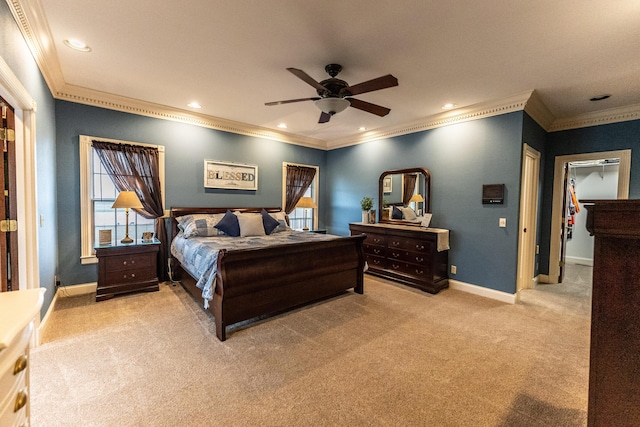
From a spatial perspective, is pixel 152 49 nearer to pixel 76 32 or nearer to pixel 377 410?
pixel 76 32

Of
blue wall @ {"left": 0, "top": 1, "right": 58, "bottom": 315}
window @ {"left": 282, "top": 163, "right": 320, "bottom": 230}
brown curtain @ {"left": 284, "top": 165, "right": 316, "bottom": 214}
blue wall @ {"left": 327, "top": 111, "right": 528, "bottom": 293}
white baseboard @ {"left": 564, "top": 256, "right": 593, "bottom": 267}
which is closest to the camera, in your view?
blue wall @ {"left": 0, "top": 1, "right": 58, "bottom": 315}

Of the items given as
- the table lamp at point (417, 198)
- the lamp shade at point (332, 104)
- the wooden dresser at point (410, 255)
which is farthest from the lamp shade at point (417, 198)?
the lamp shade at point (332, 104)

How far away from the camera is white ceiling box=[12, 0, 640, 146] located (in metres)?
2.02

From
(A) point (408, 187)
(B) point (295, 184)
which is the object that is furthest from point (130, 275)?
(A) point (408, 187)

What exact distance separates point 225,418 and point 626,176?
5519mm

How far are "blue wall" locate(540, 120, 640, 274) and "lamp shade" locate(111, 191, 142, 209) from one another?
244 inches

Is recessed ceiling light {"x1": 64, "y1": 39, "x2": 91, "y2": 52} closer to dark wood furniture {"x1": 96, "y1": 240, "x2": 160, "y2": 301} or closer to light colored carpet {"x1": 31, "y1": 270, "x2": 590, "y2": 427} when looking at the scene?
dark wood furniture {"x1": 96, "y1": 240, "x2": 160, "y2": 301}

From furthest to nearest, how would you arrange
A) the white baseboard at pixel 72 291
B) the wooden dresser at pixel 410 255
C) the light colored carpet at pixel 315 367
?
1. the wooden dresser at pixel 410 255
2. the white baseboard at pixel 72 291
3. the light colored carpet at pixel 315 367

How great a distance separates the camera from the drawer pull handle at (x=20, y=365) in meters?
0.94

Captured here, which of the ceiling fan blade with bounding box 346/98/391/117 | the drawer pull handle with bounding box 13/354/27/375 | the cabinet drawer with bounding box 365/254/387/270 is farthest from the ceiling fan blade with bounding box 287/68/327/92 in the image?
the cabinet drawer with bounding box 365/254/387/270

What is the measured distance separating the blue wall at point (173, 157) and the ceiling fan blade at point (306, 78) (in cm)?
273

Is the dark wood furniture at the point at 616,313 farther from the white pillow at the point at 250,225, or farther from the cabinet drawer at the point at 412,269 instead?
the white pillow at the point at 250,225

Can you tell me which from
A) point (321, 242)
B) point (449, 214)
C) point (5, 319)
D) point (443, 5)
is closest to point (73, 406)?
point (5, 319)

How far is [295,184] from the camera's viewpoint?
5.84 meters
